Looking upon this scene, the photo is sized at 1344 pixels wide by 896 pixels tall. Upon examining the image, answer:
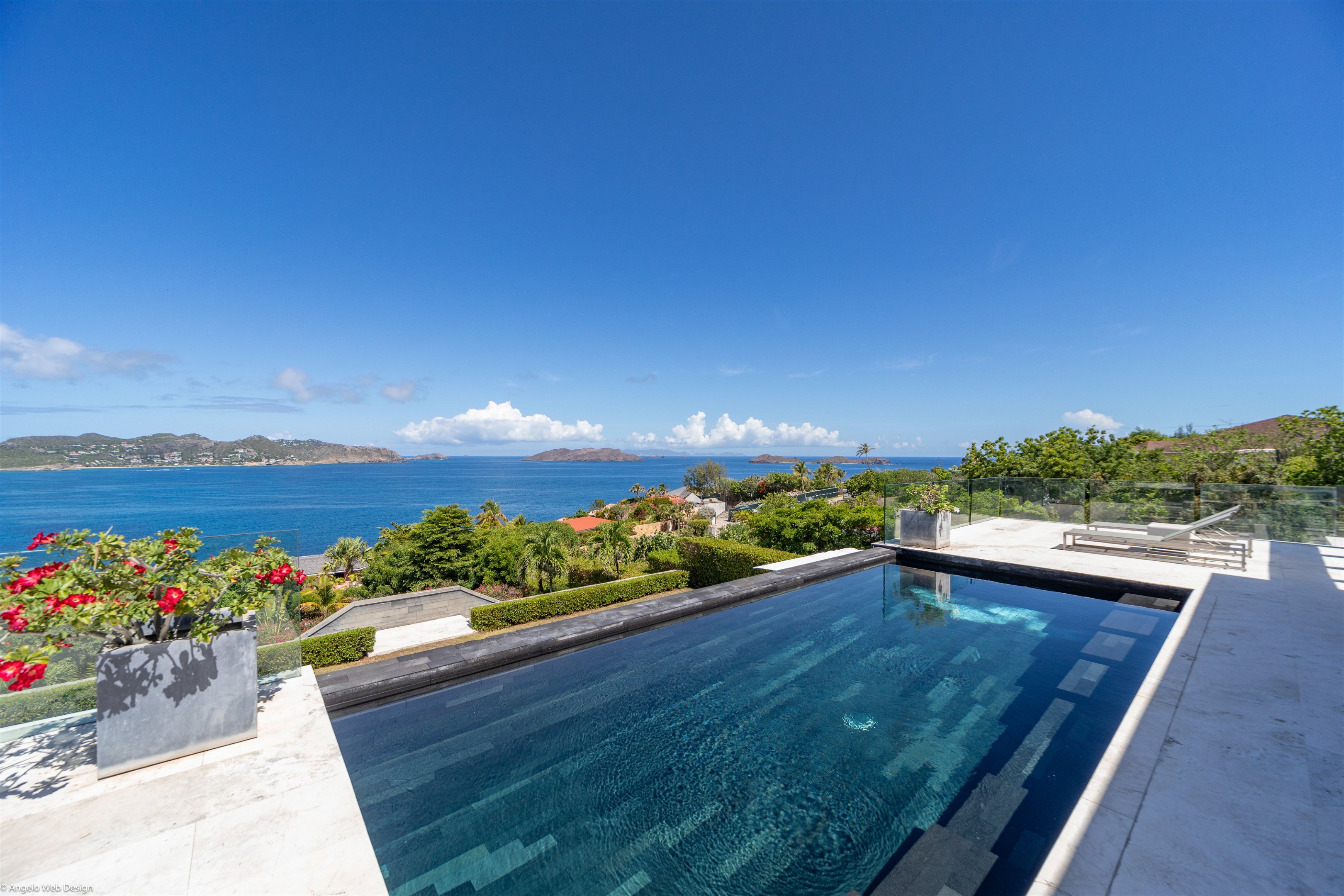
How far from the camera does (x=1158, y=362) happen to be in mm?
25172

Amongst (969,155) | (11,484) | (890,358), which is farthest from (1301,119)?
(11,484)


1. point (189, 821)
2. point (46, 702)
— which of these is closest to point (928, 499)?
point (189, 821)

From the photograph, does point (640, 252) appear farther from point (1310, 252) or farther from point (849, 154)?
point (1310, 252)

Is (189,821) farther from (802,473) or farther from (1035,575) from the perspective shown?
(802,473)

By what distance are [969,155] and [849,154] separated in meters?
3.47

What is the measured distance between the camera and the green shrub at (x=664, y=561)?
39.4 feet

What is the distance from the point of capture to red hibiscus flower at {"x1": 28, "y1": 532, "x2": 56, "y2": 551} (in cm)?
280

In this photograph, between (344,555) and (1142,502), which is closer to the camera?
(1142,502)

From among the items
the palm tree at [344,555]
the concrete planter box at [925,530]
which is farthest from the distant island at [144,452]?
the concrete planter box at [925,530]

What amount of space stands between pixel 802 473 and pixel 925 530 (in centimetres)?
4831

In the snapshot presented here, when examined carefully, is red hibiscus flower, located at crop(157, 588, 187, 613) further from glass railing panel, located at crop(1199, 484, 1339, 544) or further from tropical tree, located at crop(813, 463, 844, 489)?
tropical tree, located at crop(813, 463, 844, 489)

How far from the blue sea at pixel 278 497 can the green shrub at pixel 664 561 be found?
9.60 meters

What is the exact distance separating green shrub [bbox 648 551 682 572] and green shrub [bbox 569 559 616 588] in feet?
5.49

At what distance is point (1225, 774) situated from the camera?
2.62 meters
